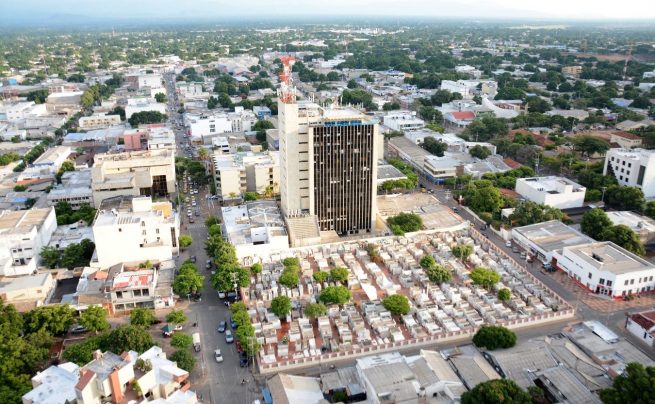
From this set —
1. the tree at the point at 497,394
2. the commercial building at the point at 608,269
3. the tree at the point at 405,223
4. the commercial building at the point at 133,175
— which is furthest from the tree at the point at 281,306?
the commercial building at the point at 133,175

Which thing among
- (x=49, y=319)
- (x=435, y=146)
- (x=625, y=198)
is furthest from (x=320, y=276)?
(x=435, y=146)

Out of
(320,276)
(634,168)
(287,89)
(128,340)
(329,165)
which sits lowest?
(320,276)

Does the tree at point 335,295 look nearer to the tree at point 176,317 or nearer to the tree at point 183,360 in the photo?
the tree at point 176,317

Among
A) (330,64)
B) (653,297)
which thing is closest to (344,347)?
(653,297)

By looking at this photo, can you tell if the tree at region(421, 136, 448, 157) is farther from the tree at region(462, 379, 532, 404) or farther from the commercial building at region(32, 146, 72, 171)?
the tree at region(462, 379, 532, 404)

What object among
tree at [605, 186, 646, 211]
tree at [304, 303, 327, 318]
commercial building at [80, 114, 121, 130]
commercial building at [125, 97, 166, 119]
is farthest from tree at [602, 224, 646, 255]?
commercial building at [80, 114, 121, 130]

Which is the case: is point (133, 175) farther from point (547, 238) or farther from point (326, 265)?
point (547, 238)
